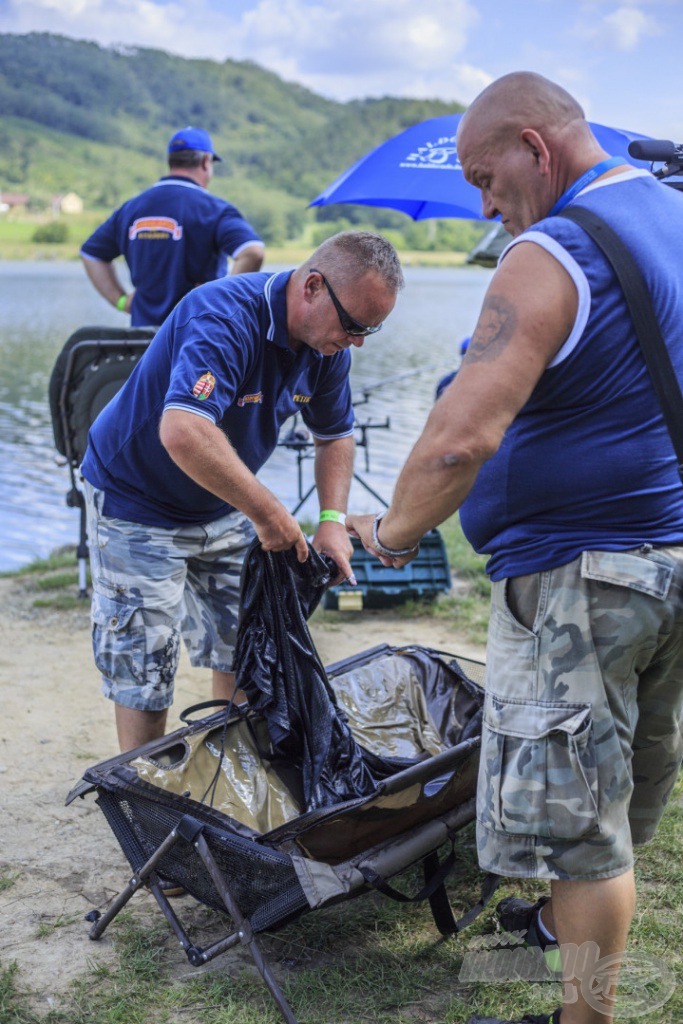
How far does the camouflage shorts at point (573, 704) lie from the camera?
1.82m

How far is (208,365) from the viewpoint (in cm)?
257

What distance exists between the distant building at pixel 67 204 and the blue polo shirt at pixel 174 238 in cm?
6323

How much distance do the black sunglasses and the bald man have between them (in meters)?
0.79

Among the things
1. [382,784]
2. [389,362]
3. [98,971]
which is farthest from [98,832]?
[389,362]

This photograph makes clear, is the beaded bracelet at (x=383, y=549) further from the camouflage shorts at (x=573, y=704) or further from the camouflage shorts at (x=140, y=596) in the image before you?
the camouflage shorts at (x=140, y=596)

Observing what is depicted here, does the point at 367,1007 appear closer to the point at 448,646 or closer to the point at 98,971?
the point at 98,971

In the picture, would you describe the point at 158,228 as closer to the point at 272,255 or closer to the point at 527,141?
the point at 527,141

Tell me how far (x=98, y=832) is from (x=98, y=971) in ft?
2.70

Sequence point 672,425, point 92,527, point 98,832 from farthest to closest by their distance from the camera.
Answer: point 98,832 → point 92,527 → point 672,425

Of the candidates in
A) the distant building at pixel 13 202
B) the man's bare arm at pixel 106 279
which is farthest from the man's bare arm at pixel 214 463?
the distant building at pixel 13 202

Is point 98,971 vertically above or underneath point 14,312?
underneath

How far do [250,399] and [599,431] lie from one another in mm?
1303

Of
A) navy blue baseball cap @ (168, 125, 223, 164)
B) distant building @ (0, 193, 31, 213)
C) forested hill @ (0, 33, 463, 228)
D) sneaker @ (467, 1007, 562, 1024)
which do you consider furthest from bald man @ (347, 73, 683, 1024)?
distant building @ (0, 193, 31, 213)

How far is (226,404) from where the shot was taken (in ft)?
8.52
